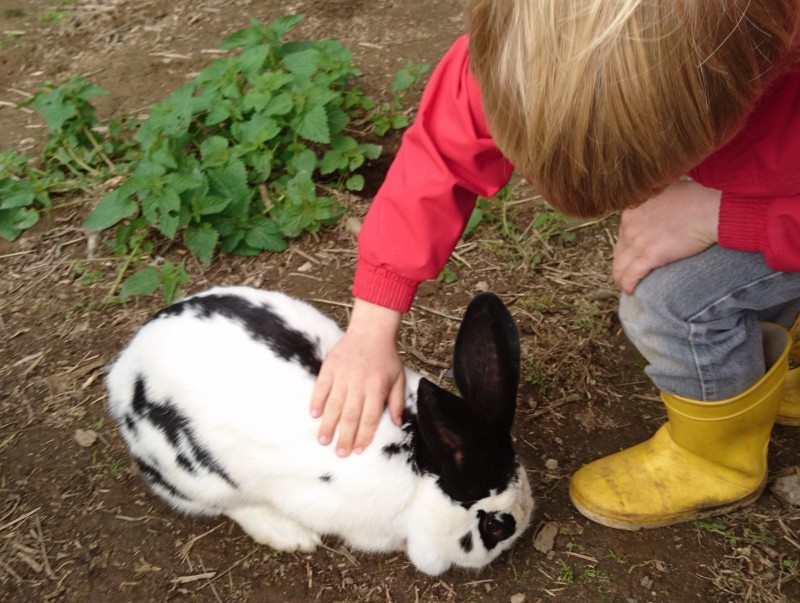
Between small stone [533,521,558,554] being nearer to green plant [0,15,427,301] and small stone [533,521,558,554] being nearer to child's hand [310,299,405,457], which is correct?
child's hand [310,299,405,457]

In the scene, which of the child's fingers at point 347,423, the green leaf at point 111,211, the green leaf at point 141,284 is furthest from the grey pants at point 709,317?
the green leaf at point 111,211

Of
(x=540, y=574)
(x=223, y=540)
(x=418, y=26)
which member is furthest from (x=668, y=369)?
(x=418, y=26)

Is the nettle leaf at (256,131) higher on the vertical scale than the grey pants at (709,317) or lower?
lower

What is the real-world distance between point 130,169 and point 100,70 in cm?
96

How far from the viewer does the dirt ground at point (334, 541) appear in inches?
75.4

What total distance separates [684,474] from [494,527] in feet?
1.76

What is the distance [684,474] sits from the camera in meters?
1.99

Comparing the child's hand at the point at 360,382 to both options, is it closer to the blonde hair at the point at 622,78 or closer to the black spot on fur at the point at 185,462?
the black spot on fur at the point at 185,462

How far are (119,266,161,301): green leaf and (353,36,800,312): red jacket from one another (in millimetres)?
1003

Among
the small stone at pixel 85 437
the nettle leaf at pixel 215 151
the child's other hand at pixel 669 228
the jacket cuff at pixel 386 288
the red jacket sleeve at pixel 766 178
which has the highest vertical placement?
the red jacket sleeve at pixel 766 178

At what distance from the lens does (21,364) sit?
245cm

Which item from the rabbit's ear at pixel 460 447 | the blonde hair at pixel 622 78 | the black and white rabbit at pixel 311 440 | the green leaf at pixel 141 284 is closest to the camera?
the blonde hair at pixel 622 78

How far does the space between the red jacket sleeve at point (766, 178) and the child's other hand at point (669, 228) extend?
0.04 m

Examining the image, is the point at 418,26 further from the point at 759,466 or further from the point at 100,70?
the point at 759,466
